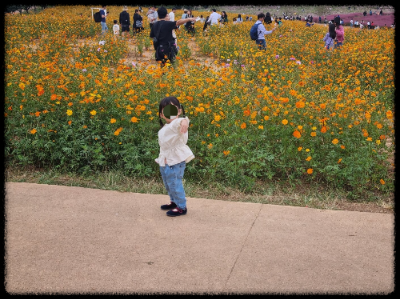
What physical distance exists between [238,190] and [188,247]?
1.33 metres

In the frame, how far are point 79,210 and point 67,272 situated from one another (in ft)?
3.33

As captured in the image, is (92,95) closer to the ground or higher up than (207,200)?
higher up

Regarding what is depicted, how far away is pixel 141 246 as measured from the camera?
10.1ft

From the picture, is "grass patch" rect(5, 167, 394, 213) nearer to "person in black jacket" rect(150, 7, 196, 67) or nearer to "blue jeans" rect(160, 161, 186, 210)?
"blue jeans" rect(160, 161, 186, 210)

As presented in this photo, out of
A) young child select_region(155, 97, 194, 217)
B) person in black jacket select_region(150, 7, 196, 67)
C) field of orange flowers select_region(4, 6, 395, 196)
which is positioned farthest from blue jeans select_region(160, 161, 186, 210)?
person in black jacket select_region(150, 7, 196, 67)

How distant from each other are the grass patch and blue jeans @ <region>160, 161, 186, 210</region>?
1.84 feet

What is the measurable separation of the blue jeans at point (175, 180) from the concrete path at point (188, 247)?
15 cm

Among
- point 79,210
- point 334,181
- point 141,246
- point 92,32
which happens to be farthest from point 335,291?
point 92,32

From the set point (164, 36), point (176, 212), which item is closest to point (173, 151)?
point (176, 212)

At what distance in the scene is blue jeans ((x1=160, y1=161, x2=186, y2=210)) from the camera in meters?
3.51

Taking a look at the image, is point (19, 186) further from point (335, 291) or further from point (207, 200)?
point (335, 291)

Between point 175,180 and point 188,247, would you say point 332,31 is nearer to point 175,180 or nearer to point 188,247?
point 175,180

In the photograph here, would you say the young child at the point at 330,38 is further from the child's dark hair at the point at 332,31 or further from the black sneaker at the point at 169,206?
the black sneaker at the point at 169,206

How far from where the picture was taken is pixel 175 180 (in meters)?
3.53
